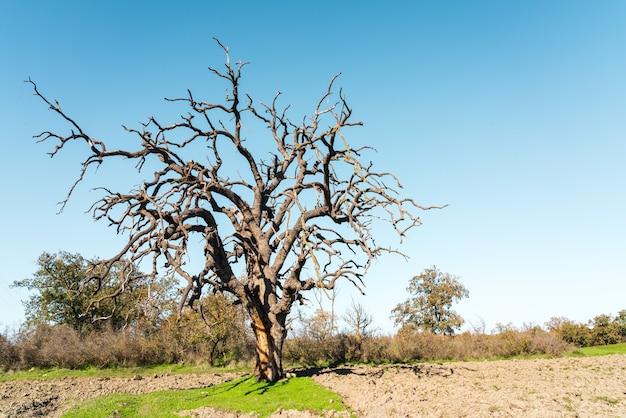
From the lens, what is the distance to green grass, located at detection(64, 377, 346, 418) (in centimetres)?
1380

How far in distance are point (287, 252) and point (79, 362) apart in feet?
62.9

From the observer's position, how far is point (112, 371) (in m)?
27.5

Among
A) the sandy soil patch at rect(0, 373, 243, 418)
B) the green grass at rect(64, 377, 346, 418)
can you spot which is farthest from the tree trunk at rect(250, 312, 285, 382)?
the sandy soil patch at rect(0, 373, 243, 418)

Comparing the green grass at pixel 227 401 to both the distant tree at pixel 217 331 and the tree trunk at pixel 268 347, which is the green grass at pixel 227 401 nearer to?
the tree trunk at pixel 268 347

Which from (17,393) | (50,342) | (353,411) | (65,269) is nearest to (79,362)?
(50,342)

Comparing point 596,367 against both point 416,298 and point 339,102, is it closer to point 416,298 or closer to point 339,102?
point 339,102

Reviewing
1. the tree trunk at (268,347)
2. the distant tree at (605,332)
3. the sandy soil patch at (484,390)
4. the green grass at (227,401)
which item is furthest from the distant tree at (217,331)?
the distant tree at (605,332)

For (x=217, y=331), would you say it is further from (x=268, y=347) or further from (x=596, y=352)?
(x=596, y=352)

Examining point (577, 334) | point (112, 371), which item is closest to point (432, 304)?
point (577, 334)

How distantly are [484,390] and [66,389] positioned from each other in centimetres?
1747

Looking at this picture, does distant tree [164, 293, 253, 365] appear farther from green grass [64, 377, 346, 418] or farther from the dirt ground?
green grass [64, 377, 346, 418]

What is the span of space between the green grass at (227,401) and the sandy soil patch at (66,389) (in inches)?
55.2

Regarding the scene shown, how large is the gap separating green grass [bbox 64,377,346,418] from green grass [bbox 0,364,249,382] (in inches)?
317

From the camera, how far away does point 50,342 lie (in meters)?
30.7
